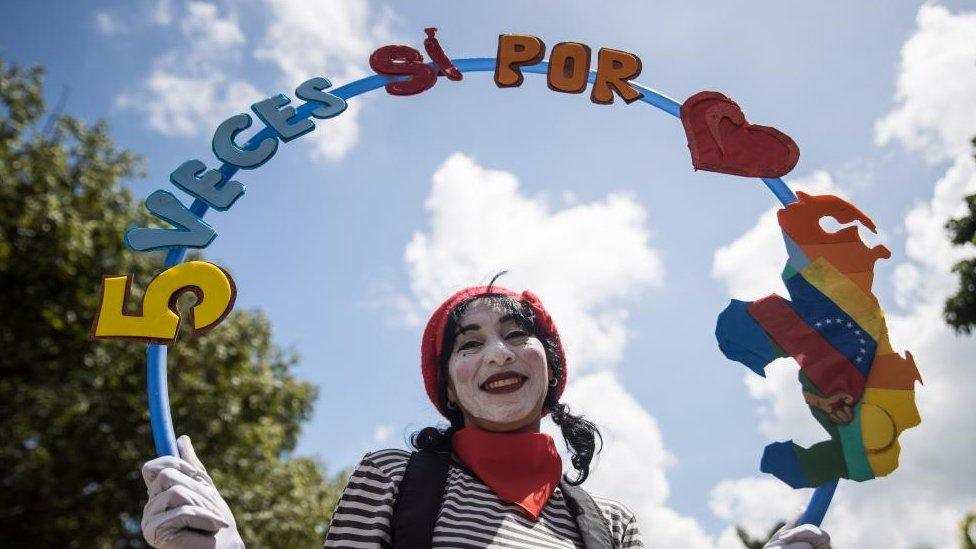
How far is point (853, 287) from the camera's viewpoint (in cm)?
279

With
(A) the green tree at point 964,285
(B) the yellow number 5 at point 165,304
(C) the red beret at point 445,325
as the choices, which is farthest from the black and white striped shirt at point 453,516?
(A) the green tree at point 964,285

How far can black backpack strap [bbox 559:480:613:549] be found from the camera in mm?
2637

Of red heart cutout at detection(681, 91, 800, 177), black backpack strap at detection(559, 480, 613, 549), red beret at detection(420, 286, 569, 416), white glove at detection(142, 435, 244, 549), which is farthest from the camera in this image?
red beret at detection(420, 286, 569, 416)

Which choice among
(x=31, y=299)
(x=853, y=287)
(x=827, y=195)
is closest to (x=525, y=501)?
(x=853, y=287)

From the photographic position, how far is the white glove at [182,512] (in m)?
2.35

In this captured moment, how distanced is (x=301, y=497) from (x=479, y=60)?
10.4 metres

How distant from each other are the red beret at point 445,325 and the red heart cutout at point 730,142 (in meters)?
0.84

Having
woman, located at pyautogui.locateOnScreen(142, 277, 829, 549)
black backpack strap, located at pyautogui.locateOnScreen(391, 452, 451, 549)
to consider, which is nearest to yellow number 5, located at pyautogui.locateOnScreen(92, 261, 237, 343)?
woman, located at pyautogui.locateOnScreen(142, 277, 829, 549)

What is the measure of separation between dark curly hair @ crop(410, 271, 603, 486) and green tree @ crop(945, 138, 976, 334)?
7.05 meters

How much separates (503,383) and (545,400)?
1.16 feet

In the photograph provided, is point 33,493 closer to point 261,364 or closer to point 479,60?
point 261,364

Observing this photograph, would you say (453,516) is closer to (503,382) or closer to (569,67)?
(503,382)

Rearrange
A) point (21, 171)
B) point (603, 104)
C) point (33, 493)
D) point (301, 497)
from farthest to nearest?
point (301, 497), point (33, 493), point (21, 171), point (603, 104)

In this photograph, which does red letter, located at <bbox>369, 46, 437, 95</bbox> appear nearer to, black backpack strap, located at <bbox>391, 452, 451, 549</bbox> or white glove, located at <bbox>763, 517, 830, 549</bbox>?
black backpack strap, located at <bbox>391, 452, 451, 549</bbox>
